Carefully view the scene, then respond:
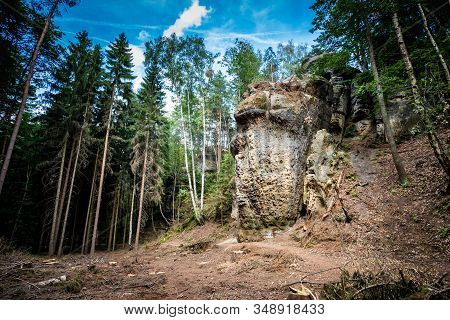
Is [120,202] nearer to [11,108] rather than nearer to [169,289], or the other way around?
[11,108]

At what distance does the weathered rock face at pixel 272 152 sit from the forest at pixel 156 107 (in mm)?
568

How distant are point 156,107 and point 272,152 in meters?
11.5

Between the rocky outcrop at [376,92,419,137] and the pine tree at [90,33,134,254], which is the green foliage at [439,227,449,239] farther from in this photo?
the pine tree at [90,33,134,254]

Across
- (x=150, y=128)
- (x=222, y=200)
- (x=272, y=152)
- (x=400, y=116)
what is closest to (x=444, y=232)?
→ (x=272, y=152)

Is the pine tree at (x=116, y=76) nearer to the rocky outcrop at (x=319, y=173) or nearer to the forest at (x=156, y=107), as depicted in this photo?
the forest at (x=156, y=107)

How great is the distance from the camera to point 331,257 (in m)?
7.05

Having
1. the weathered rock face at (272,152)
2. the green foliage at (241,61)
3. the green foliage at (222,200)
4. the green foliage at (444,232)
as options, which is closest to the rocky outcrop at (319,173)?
the weathered rock face at (272,152)

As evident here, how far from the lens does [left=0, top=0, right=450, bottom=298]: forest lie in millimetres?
9117

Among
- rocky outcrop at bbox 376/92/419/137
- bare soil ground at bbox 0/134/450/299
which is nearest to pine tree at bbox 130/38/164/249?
bare soil ground at bbox 0/134/450/299

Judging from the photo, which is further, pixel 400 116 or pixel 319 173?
pixel 400 116

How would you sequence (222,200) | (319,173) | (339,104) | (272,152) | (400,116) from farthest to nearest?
1. (222,200)
2. (339,104)
3. (400,116)
4. (272,152)
5. (319,173)

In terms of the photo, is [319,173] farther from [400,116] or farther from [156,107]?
[156,107]

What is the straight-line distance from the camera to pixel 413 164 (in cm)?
969

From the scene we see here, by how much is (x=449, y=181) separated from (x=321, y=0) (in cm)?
973
